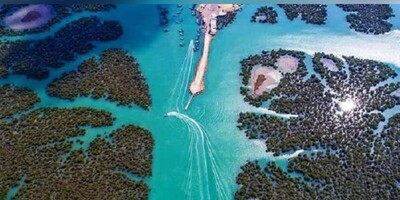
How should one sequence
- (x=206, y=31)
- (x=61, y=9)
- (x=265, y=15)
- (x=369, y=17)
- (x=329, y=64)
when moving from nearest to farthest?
1. (x=329, y=64)
2. (x=206, y=31)
3. (x=369, y=17)
4. (x=265, y=15)
5. (x=61, y=9)

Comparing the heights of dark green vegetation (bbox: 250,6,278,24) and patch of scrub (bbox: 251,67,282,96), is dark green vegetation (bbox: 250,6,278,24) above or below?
above

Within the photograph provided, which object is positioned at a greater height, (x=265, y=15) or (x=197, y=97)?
(x=265, y=15)

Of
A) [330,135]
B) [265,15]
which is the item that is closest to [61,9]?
[265,15]

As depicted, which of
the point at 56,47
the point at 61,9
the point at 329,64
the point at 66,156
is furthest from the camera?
the point at 61,9

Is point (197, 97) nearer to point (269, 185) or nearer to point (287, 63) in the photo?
point (287, 63)

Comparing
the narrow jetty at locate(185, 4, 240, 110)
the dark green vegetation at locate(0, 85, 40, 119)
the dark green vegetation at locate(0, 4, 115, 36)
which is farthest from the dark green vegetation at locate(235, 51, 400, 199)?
the dark green vegetation at locate(0, 85, 40, 119)

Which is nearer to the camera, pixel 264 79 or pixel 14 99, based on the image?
pixel 14 99

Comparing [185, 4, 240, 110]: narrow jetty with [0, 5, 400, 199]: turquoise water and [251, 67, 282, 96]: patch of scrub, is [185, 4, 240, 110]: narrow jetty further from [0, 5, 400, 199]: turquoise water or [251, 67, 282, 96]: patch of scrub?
[251, 67, 282, 96]: patch of scrub
